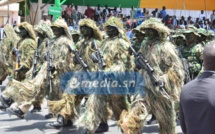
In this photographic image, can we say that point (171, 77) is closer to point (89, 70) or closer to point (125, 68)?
point (125, 68)

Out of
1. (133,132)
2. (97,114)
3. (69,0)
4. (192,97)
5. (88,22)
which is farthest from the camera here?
(69,0)

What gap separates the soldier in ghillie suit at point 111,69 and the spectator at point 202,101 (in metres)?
3.53

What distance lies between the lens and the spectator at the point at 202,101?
111 inches

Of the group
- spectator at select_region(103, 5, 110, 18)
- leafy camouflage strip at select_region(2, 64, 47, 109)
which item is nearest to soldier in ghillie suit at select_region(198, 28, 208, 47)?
leafy camouflage strip at select_region(2, 64, 47, 109)

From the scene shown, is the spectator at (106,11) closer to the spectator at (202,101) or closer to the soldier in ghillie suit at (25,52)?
the soldier in ghillie suit at (25,52)

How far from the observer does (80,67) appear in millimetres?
7457

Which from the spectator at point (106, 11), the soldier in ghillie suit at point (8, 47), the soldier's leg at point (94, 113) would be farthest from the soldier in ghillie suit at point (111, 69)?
the spectator at point (106, 11)

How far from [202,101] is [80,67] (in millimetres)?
4743

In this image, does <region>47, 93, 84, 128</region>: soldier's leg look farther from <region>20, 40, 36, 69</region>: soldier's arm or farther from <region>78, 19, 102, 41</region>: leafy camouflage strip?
<region>20, 40, 36, 69</region>: soldier's arm

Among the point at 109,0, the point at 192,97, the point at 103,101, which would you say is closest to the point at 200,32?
the point at 103,101

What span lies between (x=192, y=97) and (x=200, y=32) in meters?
6.31

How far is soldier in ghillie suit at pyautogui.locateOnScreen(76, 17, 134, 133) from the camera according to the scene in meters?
6.49

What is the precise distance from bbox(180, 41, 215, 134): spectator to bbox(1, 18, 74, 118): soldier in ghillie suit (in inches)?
187

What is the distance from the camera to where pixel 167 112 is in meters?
5.82
